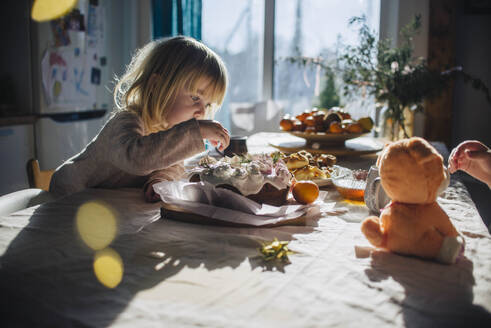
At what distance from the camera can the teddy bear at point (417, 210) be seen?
0.55 meters

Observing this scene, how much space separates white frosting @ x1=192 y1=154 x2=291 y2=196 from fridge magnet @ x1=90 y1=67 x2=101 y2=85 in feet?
9.20

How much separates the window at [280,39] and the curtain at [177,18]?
149 millimetres

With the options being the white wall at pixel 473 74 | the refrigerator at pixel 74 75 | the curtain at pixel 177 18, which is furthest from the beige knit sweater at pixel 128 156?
the curtain at pixel 177 18

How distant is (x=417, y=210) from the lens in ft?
1.85

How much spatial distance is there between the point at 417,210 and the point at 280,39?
3398 mm

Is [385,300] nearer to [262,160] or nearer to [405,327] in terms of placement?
[405,327]

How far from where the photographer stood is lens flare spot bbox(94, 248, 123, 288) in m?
0.49

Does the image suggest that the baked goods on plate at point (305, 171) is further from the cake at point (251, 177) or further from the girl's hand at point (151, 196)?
the girl's hand at point (151, 196)

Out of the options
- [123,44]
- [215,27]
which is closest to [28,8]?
[123,44]

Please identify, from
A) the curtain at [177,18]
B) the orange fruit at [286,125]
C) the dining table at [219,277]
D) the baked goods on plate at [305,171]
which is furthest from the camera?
the curtain at [177,18]

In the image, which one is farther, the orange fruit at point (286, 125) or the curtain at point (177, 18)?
the curtain at point (177, 18)

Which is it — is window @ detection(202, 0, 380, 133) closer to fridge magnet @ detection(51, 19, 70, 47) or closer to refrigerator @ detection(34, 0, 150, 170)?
refrigerator @ detection(34, 0, 150, 170)

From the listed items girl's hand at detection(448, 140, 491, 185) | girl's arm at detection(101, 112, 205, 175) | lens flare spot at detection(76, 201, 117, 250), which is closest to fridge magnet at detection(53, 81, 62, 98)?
girl's arm at detection(101, 112, 205, 175)

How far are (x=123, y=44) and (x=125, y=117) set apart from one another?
3154mm
